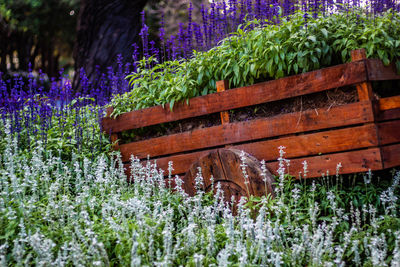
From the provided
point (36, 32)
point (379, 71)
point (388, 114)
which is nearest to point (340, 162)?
point (388, 114)

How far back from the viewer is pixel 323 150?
3.27 meters

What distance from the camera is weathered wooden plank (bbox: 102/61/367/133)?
3.16 m

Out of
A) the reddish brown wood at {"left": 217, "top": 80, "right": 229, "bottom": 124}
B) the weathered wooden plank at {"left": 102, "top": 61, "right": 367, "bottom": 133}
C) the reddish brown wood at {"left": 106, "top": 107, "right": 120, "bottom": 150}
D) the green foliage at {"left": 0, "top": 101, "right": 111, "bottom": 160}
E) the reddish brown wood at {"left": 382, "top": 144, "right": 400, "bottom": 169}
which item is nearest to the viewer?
the reddish brown wood at {"left": 382, "top": 144, "right": 400, "bottom": 169}

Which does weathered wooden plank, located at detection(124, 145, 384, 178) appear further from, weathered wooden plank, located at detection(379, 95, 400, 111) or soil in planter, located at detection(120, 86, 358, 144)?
soil in planter, located at detection(120, 86, 358, 144)

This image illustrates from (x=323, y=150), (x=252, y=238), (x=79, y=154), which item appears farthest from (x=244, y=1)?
(x=252, y=238)

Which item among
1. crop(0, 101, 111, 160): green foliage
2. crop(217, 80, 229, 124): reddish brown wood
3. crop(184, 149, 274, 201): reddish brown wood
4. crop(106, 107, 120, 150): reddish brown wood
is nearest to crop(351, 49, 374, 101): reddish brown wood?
crop(184, 149, 274, 201): reddish brown wood

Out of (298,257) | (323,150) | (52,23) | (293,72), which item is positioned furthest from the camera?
(52,23)

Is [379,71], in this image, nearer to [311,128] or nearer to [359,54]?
[359,54]

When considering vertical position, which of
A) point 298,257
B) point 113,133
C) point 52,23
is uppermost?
point 52,23

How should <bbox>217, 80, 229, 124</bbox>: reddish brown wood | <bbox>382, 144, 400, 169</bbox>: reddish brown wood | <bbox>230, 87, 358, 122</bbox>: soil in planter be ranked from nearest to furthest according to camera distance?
1. <bbox>382, 144, 400, 169</bbox>: reddish brown wood
2. <bbox>230, 87, 358, 122</bbox>: soil in planter
3. <bbox>217, 80, 229, 124</bbox>: reddish brown wood

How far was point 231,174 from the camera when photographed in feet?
11.6

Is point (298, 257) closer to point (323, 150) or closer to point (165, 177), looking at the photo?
point (323, 150)

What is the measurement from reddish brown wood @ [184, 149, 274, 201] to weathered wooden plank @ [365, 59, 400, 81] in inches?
47.1

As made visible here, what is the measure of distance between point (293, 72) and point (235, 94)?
58 cm
